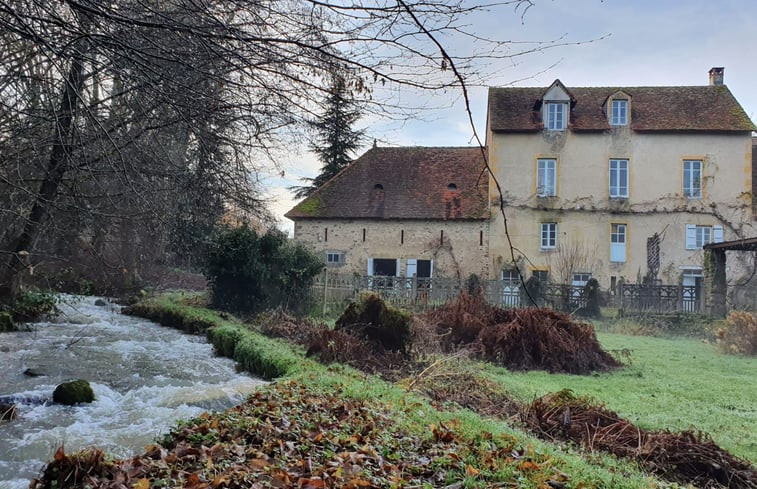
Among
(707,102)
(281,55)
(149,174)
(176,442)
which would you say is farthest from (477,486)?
(707,102)

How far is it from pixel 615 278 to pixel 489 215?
22.2ft

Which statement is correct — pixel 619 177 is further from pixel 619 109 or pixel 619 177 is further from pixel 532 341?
pixel 532 341

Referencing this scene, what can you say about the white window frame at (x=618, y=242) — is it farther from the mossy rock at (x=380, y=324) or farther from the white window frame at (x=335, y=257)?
the mossy rock at (x=380, y=324)

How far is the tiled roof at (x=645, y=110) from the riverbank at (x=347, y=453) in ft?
74.3

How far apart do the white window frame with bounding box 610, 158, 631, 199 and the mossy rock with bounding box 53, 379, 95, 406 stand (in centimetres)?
2498

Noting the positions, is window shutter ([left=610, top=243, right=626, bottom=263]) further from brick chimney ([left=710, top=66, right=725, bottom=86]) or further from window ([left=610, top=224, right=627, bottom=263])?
brick chimney ([left=710, top=66, right=725, bottom=86])

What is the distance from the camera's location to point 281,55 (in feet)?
11.7

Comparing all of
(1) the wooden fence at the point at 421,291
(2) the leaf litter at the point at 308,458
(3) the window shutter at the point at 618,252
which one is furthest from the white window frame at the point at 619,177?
(2) the leaf litter at the point at 308,458

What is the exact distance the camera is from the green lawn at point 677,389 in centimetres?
702

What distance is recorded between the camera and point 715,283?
776 inches

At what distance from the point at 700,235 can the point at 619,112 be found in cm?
710

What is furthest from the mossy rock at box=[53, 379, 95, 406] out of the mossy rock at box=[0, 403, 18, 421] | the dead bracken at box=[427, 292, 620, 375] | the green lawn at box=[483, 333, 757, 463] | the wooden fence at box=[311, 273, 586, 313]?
the wooden fence at box=[311, 273, 586, 313]

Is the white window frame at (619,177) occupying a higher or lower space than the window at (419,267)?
higher

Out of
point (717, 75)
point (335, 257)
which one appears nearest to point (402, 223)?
point (335, 257)
